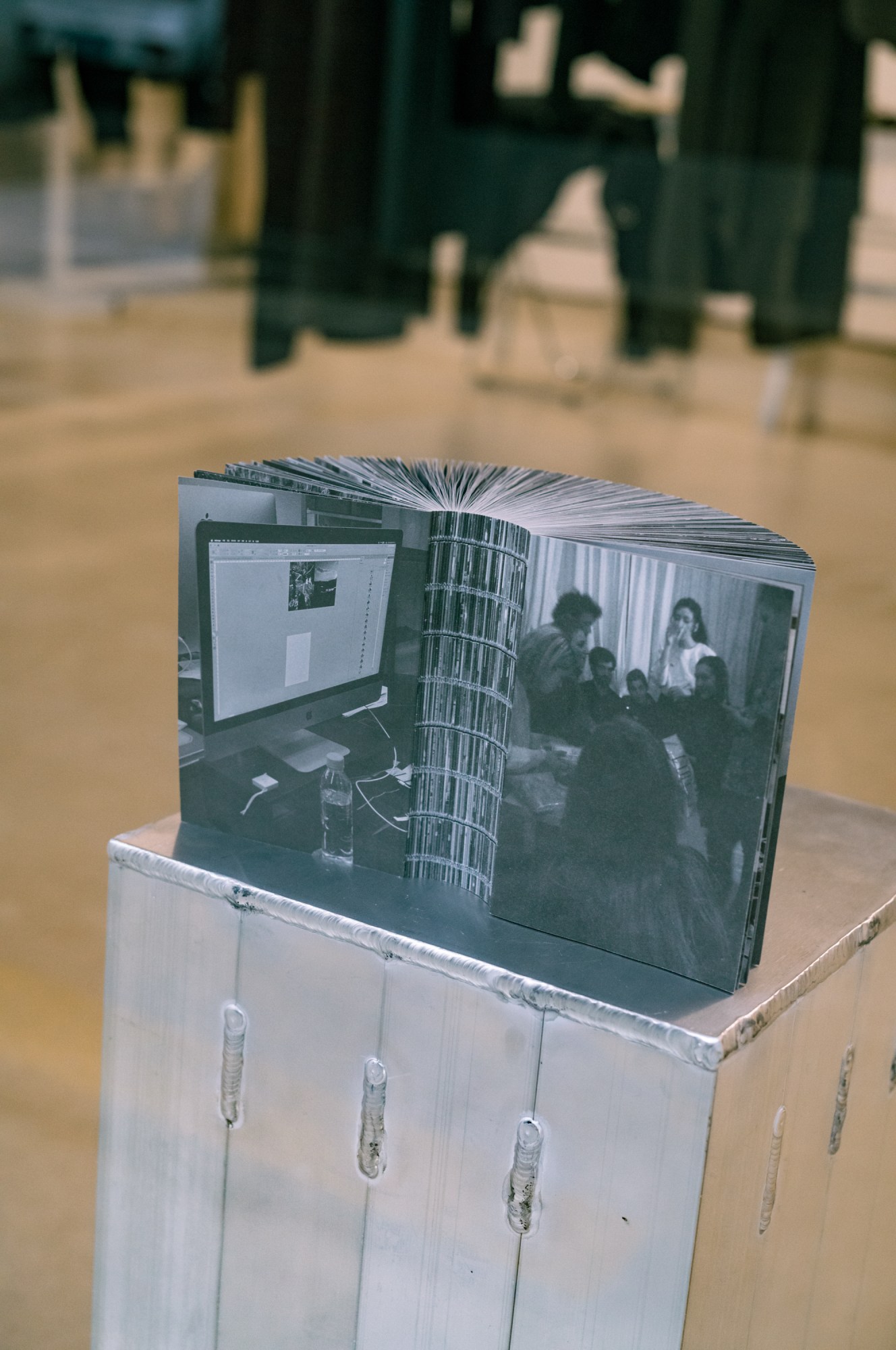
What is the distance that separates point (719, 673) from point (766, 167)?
3.89 metres

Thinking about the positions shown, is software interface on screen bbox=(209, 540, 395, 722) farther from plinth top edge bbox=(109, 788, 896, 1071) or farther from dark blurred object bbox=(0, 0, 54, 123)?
dark blurred object bbox=(0, 0, 54, 123)

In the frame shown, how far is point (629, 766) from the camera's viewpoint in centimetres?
73

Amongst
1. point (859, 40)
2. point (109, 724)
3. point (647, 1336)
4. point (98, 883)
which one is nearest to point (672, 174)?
point (859, 40)

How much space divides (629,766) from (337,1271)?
1.07 ft

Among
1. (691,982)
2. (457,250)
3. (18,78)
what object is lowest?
(691,982)

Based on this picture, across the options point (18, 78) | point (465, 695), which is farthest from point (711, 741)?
point (18, 78)

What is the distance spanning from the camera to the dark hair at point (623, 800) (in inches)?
28.3

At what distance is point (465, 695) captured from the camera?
790mm

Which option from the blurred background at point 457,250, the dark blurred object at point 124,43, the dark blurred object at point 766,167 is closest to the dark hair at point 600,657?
the blurred background at point 457,250

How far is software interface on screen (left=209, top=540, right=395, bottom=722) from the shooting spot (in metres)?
0.78

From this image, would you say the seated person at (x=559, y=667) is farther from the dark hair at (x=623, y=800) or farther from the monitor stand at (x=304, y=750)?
the monitor stand at (x=304, y=750)

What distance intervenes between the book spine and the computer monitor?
1.1 inches

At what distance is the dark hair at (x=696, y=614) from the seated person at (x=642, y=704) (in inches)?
1.3

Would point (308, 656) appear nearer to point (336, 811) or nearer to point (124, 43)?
point (336, 811)
